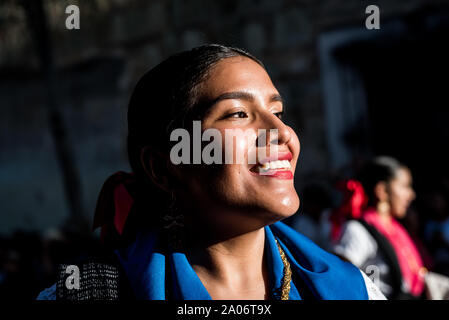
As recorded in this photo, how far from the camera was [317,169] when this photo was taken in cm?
711

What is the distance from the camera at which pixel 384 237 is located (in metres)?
3.21

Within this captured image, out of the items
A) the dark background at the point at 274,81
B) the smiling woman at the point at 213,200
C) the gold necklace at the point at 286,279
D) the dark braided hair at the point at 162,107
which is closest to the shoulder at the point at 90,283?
the smiling woman at the point at 213,200

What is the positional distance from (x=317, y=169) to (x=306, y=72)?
1395 millimetres

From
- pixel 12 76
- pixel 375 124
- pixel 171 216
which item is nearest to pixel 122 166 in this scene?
pixel 12 76

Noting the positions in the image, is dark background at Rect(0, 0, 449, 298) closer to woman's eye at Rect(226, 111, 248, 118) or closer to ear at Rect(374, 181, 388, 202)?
ear at Rect(374, 181, 388, 202)

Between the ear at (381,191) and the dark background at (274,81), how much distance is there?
4.69 feet

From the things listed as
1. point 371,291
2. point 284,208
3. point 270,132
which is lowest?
point 371,291

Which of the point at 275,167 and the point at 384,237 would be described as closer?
the point at 275,167

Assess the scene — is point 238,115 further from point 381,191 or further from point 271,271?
point 381,191

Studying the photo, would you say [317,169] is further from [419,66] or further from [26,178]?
[26,178]

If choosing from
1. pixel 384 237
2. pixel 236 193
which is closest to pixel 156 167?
pixel 236 193

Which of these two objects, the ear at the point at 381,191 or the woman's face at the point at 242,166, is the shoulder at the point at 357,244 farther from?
the woman's face at the point at 242,166

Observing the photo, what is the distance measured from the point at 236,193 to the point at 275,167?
0.49ft

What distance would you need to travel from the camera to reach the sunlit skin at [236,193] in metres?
1.48
